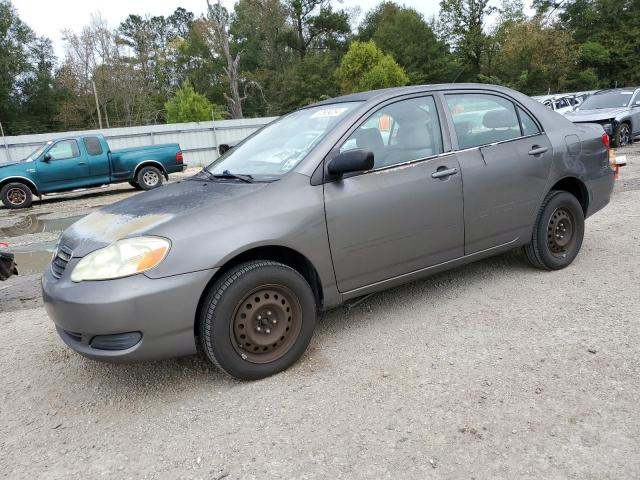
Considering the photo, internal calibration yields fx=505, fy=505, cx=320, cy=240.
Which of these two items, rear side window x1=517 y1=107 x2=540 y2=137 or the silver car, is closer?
rear side window x1=517 y1=107 x2=540 y2=137

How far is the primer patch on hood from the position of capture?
9.20 feet

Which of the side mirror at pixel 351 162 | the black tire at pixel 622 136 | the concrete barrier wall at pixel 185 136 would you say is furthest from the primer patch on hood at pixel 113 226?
the concrete barrier wall at pixel 185 136

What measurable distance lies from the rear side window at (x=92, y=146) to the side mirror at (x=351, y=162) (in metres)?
12.6

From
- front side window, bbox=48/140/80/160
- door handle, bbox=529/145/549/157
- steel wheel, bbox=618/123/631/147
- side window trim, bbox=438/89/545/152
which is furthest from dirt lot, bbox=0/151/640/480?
steel wheel, bbox=618/123/631/147

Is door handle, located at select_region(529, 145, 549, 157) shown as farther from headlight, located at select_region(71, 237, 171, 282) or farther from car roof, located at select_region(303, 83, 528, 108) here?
headlight, located at select_region(71, 237, 171, 282)

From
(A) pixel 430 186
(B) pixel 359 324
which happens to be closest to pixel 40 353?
(B) pixel 359 324

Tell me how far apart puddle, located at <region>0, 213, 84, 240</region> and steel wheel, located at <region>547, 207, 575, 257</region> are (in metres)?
8.02

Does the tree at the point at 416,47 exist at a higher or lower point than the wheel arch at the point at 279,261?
higher

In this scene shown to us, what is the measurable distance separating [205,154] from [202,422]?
22.5 meters

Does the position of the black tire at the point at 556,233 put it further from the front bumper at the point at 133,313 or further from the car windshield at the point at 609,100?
the car windshield at the point at 609,100

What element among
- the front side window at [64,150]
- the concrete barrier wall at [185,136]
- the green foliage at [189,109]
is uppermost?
the green foliage at [189,109]

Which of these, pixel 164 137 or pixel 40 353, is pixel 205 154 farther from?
pixel 40 353

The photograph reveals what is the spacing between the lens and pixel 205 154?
24.0 m

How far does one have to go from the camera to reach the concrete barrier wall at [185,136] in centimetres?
2132
